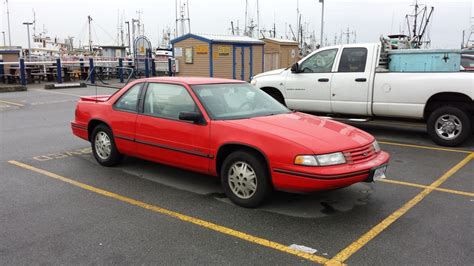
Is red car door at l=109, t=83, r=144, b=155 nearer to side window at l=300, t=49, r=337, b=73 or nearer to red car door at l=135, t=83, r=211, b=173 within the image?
red car door at l=135, t=83, r=211, b=173

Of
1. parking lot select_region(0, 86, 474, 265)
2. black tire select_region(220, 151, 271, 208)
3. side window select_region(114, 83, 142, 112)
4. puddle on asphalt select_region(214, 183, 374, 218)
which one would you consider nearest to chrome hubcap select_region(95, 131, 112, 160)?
parking lot select_region(0, 86, 474, 265)

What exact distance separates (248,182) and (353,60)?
544 centimetres

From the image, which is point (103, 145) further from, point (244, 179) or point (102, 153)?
Result: point (244, 179)

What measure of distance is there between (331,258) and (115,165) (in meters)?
3.95

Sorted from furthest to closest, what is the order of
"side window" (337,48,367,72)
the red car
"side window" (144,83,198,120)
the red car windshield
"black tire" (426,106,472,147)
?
"side window" (337,48,367,72) < "black tire" (426,106,472,147) < "side window" (144,83,198,120) < the red car windshield < the red car

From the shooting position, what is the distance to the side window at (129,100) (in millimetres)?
6098

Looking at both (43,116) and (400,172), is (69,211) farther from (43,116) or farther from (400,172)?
(43,116)

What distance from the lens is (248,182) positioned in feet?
15.6

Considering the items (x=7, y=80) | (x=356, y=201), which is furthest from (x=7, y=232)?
(x=7, y=80)

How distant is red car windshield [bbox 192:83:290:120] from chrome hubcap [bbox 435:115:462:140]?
13.1 ft

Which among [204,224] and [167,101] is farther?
[167,101]

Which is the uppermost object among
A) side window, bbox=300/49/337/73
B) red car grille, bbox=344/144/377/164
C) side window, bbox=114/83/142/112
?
side window, bbox=300/49/337/73

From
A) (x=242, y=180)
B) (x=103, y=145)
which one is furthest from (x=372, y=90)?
(x=103, y=145)

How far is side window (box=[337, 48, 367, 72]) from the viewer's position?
29.8 ft
